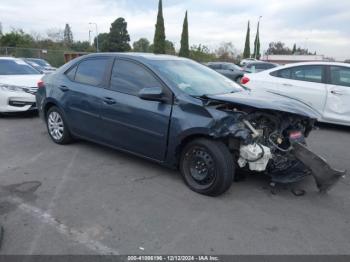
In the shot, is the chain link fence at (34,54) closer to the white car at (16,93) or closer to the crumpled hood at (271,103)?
the white car at (16,93)

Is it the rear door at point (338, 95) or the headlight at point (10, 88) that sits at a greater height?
the rear door at point (338, 95)

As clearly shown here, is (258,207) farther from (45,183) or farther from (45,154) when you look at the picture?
(45,154)

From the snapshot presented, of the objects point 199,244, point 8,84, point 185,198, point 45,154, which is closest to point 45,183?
point 45,154

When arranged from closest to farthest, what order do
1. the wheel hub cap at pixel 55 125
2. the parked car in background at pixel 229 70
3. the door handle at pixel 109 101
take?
the door handle at pixel 109 101 → the wheel hub cap at pixel 55 125 → the parked car in background at pixel 229 70

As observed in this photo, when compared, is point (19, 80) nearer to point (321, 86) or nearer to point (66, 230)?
point (66, 230)

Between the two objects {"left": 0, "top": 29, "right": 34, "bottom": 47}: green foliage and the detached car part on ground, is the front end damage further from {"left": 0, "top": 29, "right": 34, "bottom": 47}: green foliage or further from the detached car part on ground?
{"left": 0, "top": 29, "right": 34, "bottom": 47}: green foliage

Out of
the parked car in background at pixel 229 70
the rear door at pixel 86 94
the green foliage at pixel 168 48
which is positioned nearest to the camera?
the rear door at pixel 86 94

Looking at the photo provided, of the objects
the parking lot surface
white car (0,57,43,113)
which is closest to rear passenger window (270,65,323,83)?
the parking lot surface

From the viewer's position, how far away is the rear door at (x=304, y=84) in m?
7.56

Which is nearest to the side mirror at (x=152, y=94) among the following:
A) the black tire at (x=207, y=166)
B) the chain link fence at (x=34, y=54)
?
the black tire at (x=207, y=166)

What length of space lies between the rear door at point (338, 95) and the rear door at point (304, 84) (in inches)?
4.7

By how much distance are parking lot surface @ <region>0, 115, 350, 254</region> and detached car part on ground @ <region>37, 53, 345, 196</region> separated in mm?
291

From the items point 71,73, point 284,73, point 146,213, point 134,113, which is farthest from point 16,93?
point 284,73

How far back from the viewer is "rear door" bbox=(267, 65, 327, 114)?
7.56 m
